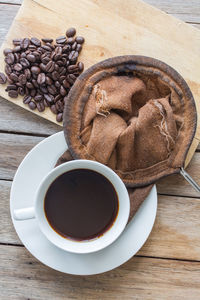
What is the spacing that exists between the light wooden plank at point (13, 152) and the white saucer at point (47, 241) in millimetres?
119

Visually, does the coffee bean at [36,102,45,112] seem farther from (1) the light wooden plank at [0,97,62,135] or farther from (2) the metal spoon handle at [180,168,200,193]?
(2) the metal spoon handle at [180,168,200,193]

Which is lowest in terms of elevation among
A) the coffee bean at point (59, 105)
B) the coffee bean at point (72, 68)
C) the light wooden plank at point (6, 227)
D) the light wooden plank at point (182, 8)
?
the light wooden plank at point (6, 227)

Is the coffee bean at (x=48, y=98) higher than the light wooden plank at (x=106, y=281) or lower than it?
higher

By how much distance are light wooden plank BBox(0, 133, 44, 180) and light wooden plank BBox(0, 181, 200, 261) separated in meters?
0.11

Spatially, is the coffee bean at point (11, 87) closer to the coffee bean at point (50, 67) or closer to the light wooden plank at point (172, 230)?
the coffee bean at point (50, 67)

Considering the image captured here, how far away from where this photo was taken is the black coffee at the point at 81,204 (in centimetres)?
95

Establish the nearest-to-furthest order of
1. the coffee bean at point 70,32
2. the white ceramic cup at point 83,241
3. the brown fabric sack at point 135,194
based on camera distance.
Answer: the white ceramic cup at point 83,241 → the brown fabric sack at point 135,194 → the coffee bean at point 70,32

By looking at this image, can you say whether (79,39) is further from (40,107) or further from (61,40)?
(40,107)

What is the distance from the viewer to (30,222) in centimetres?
103

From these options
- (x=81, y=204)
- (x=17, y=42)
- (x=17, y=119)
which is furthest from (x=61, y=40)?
(x=81, y=204)

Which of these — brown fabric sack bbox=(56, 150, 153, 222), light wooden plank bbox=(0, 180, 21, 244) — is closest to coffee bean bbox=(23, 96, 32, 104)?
brown fabric sack bbox=(56, 150, 153, 222)

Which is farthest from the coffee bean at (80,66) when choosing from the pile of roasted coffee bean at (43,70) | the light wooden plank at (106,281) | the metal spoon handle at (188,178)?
the light wooden plank at (106,281)

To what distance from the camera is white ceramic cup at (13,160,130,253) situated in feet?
2.99

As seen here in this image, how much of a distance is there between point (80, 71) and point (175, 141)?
36 centimetres
